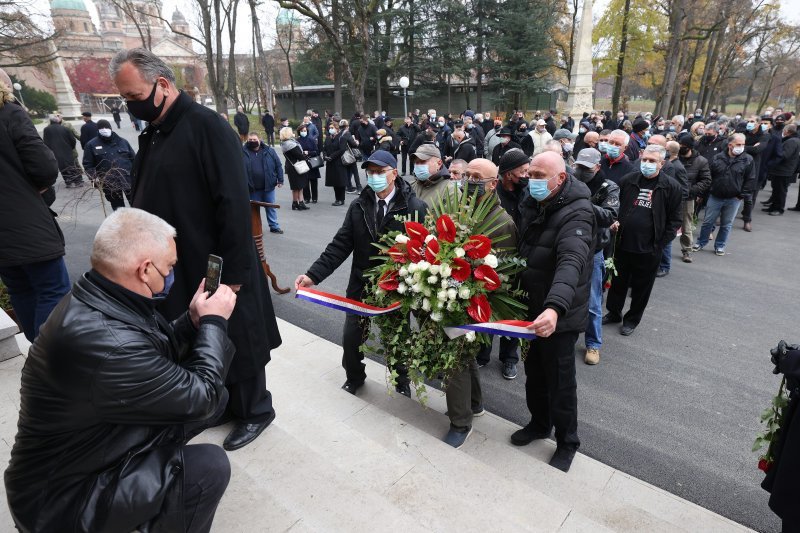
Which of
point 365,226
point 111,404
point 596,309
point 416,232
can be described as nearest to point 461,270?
point 416,232

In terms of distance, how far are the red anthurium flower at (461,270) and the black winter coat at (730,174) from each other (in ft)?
24.8

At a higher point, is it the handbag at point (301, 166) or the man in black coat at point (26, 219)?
the man in black coat at point (26, 219)

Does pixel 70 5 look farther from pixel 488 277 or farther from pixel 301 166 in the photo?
pixel 488 277

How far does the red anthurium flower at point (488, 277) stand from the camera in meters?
2.94

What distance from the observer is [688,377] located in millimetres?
4527

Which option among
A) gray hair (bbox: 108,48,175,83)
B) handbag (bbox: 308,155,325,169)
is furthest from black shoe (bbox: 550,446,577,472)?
handbag (bbox: 308,155,325,169)

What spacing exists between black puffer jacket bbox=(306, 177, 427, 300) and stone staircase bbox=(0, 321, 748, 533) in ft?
3.40

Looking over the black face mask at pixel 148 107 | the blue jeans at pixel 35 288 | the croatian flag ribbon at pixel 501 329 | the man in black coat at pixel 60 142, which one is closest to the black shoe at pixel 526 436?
the croatian flag ribbon at pixel 501 329

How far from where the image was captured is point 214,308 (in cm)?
213

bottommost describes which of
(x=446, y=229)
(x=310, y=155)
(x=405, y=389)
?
(x=405, y=389)

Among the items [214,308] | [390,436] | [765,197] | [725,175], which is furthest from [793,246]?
[214,308]

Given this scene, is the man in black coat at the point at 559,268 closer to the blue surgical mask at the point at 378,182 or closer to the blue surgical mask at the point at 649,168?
the blue surgical mask at the point at 378,182

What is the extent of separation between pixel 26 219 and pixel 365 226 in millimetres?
2653

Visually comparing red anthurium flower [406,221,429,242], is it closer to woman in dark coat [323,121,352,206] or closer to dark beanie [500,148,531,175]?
dark beanie [500,148,531,175]
